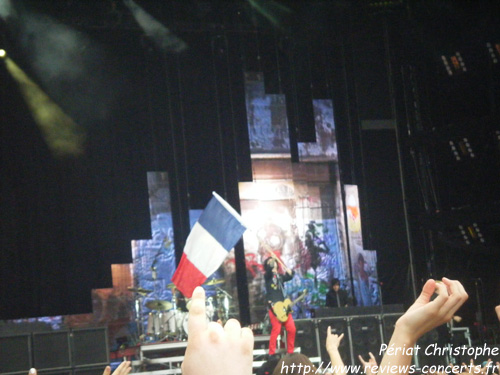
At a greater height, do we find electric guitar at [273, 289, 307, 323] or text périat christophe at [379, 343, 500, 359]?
electric guitar at [273, 289, 307, 323]

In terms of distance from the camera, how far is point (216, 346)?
955 millimetres

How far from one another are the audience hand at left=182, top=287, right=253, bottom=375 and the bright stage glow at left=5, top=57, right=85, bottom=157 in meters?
8.31

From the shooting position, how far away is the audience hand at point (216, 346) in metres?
0.95

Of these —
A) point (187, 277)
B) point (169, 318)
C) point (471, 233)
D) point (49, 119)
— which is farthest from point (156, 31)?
point (471, 233)

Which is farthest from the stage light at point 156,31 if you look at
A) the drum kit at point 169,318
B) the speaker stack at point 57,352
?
the speaker stack at point 57,352

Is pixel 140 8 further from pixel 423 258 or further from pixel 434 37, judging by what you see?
pixel 423 258

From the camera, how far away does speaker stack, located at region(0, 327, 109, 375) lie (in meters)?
7.45

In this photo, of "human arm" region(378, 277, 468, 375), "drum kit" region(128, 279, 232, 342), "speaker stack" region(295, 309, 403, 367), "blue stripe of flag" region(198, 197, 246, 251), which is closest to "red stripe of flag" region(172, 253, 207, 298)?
"blue stripe of flag" region(198, 197, 246, 251)

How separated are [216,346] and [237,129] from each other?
8955 mm

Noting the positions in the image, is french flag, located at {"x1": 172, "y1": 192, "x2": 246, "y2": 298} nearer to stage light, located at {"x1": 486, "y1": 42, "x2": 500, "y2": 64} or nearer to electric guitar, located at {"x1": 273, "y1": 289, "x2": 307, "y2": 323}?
electric guitar, located at {"x1": 273, "y1": 289, "x2": 307, "y2": 323}

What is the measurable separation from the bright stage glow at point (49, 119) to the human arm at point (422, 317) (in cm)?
828

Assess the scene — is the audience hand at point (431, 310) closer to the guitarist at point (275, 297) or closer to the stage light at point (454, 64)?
the guitarist at point (275, 297)

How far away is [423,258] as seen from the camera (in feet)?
28.2

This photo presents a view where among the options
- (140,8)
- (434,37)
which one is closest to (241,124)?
(140,8)
